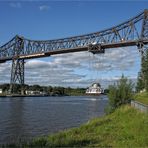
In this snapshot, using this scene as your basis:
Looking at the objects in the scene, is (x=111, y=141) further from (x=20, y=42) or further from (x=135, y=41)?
(x=20, y=42)

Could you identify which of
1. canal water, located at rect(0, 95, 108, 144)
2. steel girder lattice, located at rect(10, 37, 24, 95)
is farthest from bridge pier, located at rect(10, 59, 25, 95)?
canal water, located at rect(0, 95, 108, 144)

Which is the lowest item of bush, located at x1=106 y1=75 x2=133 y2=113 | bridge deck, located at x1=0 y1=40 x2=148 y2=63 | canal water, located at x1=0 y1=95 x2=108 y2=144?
canal water, located at x1=0 y1=95 x2=108 y2=144

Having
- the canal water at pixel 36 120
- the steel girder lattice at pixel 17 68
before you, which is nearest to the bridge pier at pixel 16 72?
the steel girder lattice at pixel 17 68

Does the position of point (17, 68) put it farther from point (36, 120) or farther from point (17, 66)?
point (36, 120)

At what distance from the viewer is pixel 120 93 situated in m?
40.3

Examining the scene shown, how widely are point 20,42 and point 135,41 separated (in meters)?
73.5

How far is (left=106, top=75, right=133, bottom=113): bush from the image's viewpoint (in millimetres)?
39819

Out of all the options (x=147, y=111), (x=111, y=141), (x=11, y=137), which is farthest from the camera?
(x=11, y=137)

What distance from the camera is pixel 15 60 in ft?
456

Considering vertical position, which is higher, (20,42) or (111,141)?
(20,42)

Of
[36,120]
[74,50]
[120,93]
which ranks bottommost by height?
[36,120]

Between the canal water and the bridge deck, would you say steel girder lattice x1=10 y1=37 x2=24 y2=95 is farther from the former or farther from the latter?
the canal water

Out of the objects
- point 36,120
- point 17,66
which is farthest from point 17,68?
point 36,120

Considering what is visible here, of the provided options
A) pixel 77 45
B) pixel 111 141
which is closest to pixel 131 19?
pixel 77 45
